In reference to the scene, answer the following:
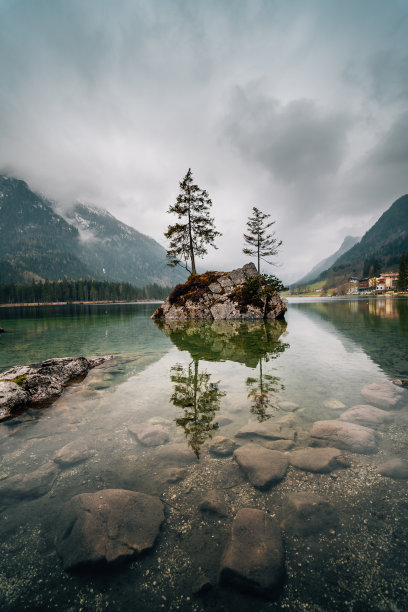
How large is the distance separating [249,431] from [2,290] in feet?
652

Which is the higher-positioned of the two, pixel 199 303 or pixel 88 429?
pixel 199 303

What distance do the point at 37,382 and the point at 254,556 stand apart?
30.8 ft

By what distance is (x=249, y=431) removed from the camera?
6.43m

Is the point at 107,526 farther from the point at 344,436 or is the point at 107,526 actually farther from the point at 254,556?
the point at 344,436

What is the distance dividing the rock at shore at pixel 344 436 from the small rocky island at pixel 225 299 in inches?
1260

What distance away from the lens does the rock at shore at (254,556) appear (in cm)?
293

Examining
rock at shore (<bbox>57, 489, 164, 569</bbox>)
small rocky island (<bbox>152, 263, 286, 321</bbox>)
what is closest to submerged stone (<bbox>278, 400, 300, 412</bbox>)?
rock at shore (<bbox>57, 489, 164, 569</bbox>)

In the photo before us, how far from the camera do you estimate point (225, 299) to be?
134 ft

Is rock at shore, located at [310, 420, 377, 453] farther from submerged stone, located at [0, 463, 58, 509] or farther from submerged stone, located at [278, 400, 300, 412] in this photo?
submerged stone, located at [0, 463, 58, 509]

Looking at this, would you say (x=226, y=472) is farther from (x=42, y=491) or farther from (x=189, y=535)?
(x=42, y=491)

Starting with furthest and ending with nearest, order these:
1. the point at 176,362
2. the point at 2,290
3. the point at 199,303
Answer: the point at 2,290
the point at 199,303
the point at 176,362

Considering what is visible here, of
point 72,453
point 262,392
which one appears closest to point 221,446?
point 72,453

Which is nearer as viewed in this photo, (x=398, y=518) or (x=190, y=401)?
(x=398, y=518)

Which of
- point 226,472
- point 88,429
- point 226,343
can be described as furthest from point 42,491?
point 226,343
